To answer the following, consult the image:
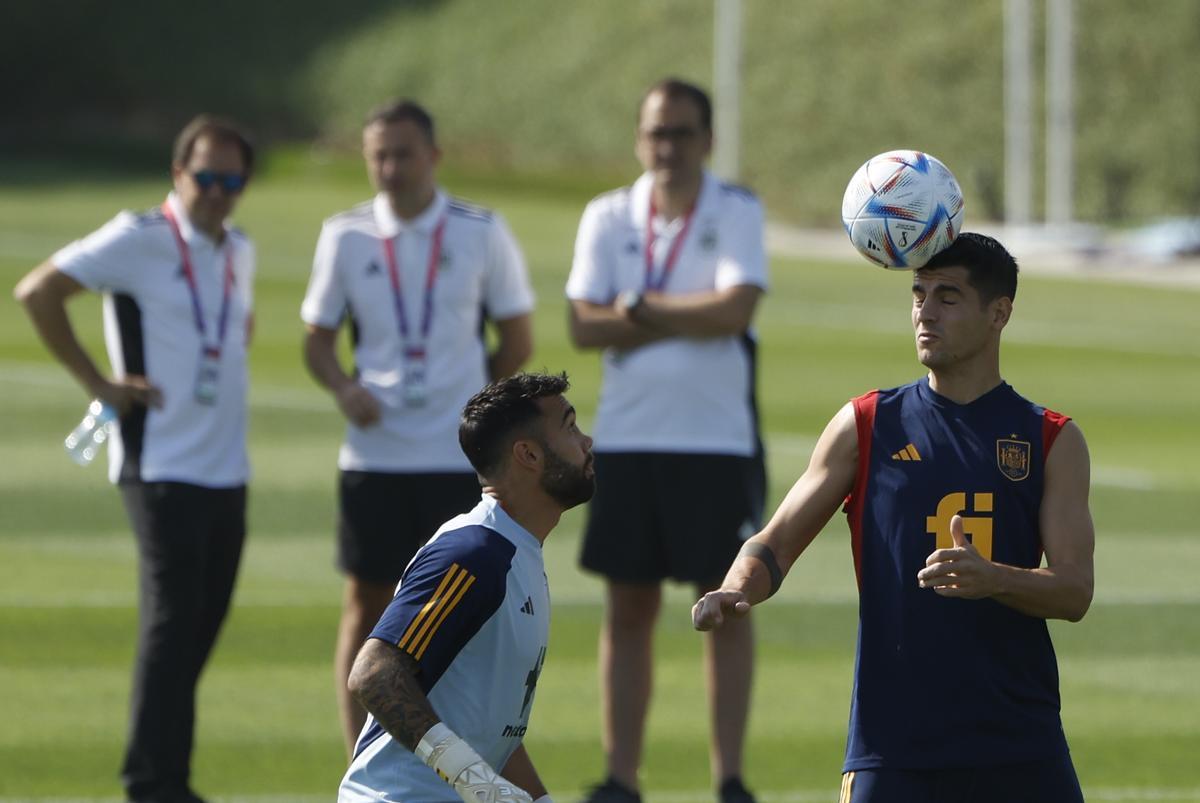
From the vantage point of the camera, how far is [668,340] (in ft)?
28.5

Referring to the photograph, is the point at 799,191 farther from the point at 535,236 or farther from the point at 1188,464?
the point at 1188,464

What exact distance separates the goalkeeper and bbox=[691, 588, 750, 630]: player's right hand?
39cm

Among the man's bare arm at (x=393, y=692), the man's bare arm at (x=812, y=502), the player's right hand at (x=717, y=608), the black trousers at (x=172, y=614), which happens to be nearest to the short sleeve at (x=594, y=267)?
the black trousers at (x=172, y=614)

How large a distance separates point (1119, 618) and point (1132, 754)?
285 centimetres

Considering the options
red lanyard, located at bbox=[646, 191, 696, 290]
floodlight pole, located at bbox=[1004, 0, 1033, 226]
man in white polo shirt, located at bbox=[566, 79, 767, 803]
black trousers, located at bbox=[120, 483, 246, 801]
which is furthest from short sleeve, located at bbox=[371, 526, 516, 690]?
floodlight pole, located at bbox=[1004, 0, 1033, 226]

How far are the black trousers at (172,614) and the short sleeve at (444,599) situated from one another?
313 cm

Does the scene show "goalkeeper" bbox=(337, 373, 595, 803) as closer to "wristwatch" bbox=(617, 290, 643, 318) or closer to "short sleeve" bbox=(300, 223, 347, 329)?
"wristwatch" bbox=(617, 290, 643, 318)

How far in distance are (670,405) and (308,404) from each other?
41.7 ft

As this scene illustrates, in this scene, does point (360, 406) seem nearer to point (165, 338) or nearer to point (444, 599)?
point (165, 338)

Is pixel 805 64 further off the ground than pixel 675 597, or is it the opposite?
pixel 805 64

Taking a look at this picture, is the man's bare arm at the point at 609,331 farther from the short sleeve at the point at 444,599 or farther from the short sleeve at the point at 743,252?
the short sleeve at the point at 444,599


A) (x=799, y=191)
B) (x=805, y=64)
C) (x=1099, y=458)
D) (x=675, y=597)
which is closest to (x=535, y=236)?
(x=799, y=191)

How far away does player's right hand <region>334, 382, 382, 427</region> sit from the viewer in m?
8.52

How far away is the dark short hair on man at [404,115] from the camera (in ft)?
28.4
